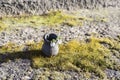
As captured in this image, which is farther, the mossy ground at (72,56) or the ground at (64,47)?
the mossy ground at (72,56)

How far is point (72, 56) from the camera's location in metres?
14.3

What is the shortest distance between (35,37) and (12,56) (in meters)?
2.39

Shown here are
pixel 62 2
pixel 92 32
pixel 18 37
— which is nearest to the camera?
A: pixel 18 37

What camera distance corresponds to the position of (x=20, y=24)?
17.1 meters

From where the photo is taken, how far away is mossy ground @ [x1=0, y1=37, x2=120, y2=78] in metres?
13.6

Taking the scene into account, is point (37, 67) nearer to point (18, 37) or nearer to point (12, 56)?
point (12, 56)

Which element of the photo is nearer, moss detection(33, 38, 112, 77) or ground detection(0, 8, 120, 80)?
ground detection(0, 8, 120, 80)

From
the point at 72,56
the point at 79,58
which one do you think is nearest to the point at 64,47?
the point at 72,56

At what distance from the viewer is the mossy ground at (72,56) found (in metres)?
13.6

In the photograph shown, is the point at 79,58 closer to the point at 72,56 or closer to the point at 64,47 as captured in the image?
the point at 72,56

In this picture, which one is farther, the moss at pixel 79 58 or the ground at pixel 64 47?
the moss at pixel 79 58

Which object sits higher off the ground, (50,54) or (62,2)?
(62,2)

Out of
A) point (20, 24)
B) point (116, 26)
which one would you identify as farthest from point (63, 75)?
point (116, 26)

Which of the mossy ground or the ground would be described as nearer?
the ground
